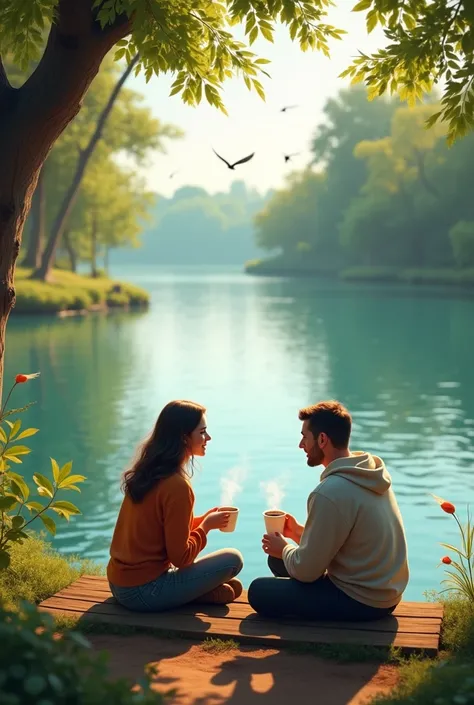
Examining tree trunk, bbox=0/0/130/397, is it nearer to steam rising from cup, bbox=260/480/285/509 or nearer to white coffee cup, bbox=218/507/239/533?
white coffee cup, bbox=218/507/239/533

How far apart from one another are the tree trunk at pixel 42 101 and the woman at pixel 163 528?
1.22 metres

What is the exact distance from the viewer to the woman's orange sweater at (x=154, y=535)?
4641 mm

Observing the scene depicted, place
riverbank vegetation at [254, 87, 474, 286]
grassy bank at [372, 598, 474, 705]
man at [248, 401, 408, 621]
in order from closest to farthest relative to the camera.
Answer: grassy bank at [372, 598, 474, 705] < man at [248, 401, 408, 621] < riverbank vegetation at [254, 87, 474, 286]

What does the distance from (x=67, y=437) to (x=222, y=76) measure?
8.24 metres

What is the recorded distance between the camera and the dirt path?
3.78 m

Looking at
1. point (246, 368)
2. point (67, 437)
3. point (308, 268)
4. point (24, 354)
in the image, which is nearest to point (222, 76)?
point (67, 437)

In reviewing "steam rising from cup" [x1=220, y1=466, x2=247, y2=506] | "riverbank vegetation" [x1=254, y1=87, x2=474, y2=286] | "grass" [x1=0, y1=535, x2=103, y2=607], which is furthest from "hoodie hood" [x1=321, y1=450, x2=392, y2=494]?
"riverbank vegetation" [x1=254, y1=87, x2=474, y2=286]

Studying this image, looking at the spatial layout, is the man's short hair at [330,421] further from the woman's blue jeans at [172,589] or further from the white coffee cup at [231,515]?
the woman's blue jeans at [172,589]

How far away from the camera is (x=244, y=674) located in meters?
4.05

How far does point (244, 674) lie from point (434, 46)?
10.7 feet

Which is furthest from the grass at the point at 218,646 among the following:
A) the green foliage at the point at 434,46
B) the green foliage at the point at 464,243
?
the green foliage at the point at 464,243

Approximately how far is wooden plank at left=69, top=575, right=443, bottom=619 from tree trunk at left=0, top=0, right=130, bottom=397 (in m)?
1.59

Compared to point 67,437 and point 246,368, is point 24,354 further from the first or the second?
point 67,437

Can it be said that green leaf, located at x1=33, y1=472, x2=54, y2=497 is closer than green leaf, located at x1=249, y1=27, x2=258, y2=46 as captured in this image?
Yes
